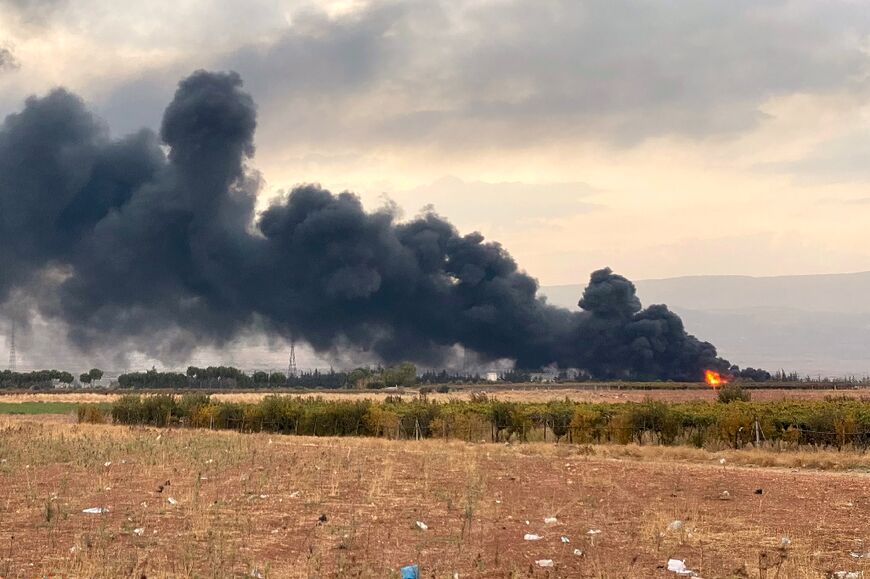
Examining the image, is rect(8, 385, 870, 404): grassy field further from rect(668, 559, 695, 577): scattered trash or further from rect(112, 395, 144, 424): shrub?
rect(668, 559, 695, 577): scattered trash

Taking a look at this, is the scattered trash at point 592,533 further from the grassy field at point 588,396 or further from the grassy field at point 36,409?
the grassy field at point 36,409

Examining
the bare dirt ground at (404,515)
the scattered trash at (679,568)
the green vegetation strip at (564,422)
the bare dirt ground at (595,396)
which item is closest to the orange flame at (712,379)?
the bare dirt ground at (595,396)

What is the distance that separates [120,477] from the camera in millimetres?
22828

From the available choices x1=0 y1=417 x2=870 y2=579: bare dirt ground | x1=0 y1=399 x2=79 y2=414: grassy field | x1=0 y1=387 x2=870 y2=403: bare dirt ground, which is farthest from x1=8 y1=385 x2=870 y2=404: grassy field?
x1=0 y1=417 x2=870 y2=579: bare dirt ground

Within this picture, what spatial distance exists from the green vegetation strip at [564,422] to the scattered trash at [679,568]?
2413cm

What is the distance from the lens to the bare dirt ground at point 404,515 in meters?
13.6

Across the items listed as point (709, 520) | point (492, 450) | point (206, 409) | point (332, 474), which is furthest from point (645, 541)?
point (206, 409)

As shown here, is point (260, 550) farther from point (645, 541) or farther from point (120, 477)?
point (120, 477)

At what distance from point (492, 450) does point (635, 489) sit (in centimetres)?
1215

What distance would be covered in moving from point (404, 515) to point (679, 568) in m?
6.32

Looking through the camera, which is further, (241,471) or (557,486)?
(241,471)

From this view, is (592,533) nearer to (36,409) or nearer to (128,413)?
(128,413)

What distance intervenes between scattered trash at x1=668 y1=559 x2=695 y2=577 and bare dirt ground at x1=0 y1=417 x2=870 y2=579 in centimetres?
15

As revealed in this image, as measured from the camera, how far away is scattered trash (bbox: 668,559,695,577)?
13188 mm
